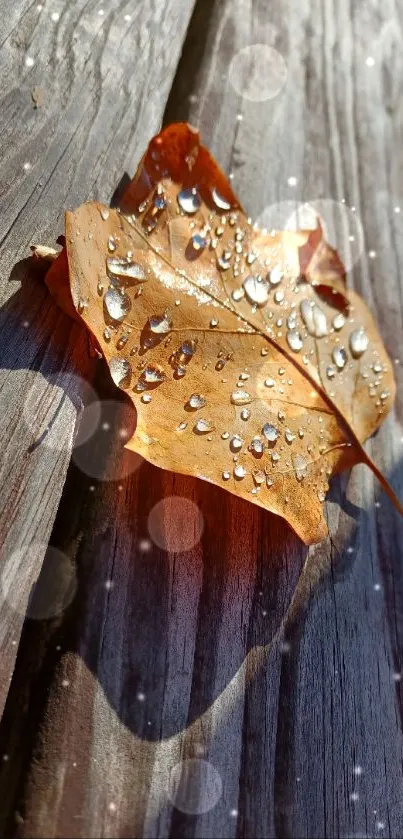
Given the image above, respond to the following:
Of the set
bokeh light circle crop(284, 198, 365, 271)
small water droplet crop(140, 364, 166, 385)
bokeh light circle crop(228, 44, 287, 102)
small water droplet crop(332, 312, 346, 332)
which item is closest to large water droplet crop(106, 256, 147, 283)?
small water droplet crop(140, 364, 166, 385)

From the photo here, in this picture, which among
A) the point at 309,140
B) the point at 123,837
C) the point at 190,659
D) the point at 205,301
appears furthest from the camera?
the point at 309,140

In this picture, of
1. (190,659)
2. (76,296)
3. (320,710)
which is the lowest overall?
(320,710)

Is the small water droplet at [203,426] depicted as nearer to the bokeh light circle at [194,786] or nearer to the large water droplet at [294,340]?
the large water droplet at [294,340]

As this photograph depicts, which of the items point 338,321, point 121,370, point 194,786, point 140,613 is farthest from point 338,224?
point 194,786

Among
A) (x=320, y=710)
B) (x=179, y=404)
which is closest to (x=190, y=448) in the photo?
(x=179, y=404)

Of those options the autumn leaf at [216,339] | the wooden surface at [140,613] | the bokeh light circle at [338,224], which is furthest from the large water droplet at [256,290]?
the bokeh light circle at [338,224]

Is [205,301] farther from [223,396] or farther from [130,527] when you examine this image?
[130,527]
